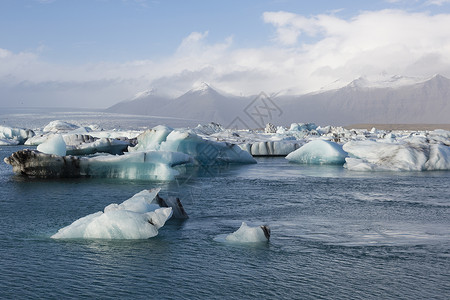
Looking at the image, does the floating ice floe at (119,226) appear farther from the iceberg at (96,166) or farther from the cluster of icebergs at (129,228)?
the iceberg at (96,166)

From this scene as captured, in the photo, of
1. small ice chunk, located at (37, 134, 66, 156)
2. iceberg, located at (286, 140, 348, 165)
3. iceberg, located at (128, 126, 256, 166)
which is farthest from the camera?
iceberg, located at (286, 140, 348, 165)

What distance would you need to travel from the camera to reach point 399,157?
17031mm

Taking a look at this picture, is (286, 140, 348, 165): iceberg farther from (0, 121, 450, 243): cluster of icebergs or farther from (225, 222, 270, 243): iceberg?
(225, 222, 270, 243): iceberg

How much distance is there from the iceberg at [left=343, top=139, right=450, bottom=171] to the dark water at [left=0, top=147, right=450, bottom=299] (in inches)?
226

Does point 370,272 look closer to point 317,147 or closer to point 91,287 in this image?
point 91,287

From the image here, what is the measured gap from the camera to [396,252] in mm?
6109

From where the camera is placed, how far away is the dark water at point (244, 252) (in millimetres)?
4824

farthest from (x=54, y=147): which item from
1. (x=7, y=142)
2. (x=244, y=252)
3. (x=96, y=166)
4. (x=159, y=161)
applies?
(x=7, y=142)

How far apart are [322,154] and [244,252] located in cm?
1489

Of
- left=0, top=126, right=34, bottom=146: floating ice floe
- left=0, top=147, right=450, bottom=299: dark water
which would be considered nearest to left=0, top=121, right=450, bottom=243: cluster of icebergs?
left=0, top=147, right=450, bottom=299: dark water

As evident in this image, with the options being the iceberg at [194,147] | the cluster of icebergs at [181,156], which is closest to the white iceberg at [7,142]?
the cluster of icebergs at [181,156]

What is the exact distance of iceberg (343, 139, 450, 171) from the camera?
55.5 feet

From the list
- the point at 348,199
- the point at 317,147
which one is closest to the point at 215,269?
the point at 348,199

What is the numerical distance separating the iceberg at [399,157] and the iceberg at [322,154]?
230 centimetres
